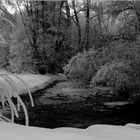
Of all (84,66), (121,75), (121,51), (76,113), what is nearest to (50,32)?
(84,66)

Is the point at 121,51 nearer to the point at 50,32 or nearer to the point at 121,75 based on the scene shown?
the point at 121,75

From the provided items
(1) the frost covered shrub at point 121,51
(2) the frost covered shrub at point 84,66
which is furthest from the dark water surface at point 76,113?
(2) the frost covered shrub at point 84,66

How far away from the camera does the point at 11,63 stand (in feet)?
83.6

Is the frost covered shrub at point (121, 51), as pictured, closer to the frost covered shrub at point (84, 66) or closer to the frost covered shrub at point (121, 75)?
the frost covered shrub at point (121, 75)

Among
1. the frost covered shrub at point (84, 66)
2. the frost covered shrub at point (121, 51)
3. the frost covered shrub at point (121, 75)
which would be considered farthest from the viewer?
the frost covered shrub at point (84, 66)

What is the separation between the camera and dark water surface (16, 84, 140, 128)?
921 cm

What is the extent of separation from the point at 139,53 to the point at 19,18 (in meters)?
15.4

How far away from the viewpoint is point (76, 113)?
10375 mm

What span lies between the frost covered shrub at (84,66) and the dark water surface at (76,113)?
6.92ft

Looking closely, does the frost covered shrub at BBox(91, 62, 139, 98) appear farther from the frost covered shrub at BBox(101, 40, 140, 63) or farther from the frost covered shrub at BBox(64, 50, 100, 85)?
the frost covered shrub at BBox(64, 50, 100, 85)

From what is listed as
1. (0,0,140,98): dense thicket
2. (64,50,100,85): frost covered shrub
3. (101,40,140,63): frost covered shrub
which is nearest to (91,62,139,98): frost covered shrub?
(101,40,140,63): frost covered shrub

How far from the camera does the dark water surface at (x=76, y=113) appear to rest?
30.2ft

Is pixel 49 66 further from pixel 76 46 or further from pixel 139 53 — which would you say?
pixel 139 53

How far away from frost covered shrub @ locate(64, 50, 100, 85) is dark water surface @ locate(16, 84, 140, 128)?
211 cm
